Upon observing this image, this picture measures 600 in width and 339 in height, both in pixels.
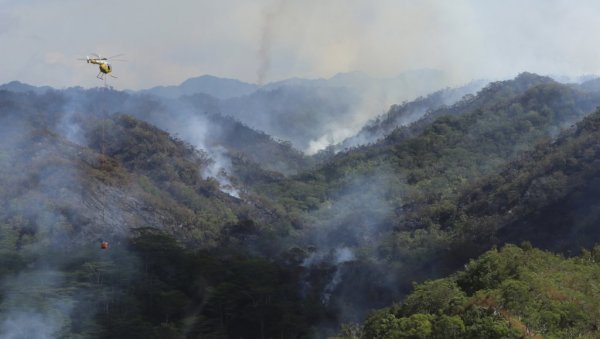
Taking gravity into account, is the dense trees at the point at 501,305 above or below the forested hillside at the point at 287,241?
below

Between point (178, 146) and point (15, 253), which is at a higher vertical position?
point (178, 146)

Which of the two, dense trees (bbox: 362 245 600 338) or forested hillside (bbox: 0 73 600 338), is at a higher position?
forested hillside (bbox: 0 73 600 338)

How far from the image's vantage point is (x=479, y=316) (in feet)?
110

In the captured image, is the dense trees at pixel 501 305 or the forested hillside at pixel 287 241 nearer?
the dense trees at pixel 501 305

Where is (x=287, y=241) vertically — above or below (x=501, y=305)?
above

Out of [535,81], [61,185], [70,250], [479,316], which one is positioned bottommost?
[479,316]

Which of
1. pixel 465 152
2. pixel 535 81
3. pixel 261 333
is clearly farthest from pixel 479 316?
pixel 535 81

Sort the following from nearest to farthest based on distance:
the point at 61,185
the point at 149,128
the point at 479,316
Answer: the point at 479,316 < the point at 61,185 < the point at 149,128

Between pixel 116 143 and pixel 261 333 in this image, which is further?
pixel 116 143

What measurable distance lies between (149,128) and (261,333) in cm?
6563

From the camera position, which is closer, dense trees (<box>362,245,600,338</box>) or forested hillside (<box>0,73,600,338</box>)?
dense trees (<box>362,245,600,338</box>)

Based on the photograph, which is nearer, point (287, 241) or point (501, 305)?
point (501, 305)

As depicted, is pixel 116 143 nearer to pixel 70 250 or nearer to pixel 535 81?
pixel 70 250

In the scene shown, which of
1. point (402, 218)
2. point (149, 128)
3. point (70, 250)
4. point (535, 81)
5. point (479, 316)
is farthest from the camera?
point (535, 81)
